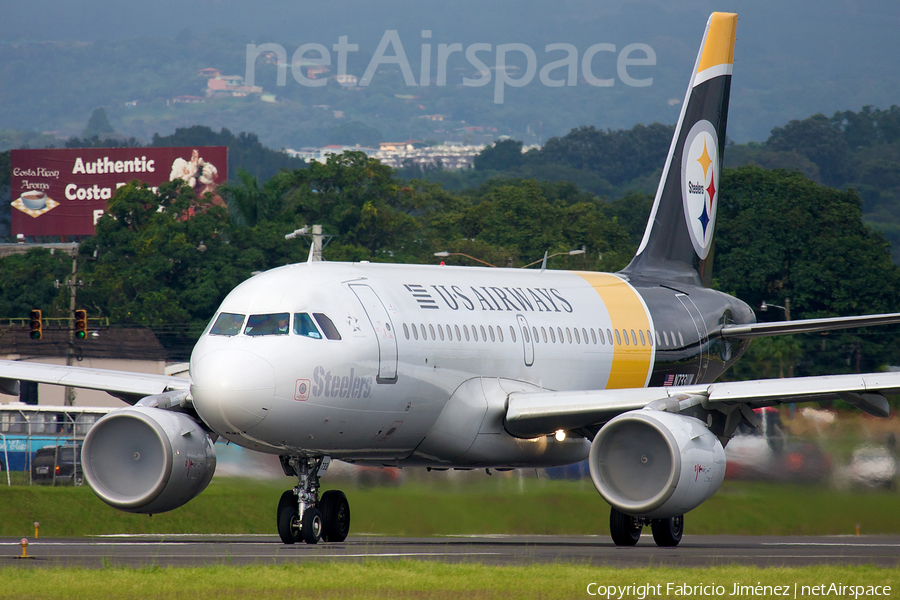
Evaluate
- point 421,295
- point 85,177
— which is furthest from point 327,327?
point 85,177

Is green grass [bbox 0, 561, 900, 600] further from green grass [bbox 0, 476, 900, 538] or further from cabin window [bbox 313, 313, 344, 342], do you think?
green grass [bbox 0, 476, 900, 538]

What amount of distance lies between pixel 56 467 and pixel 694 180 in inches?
817

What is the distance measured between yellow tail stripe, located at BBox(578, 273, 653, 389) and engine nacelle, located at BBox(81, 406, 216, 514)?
926 cm

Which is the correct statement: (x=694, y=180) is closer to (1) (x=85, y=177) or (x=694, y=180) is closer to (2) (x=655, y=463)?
(2) (x=655, y=463)

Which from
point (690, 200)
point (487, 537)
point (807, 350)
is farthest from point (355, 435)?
point (807, 350)

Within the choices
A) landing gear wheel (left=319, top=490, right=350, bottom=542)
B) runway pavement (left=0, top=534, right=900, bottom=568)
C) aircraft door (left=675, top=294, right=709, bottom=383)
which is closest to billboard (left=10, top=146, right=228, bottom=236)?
aircraft door (left=675, top=294, right=709, bottom=383)

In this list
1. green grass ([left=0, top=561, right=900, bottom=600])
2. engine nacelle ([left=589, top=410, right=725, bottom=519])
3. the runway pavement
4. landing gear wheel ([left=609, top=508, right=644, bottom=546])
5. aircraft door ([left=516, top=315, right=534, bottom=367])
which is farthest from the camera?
aircraft door ([left=516, top=315, right=534, bottom=367])

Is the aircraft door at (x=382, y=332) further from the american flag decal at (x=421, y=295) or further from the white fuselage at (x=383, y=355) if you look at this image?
the american flag decal at (x=421, y=295)

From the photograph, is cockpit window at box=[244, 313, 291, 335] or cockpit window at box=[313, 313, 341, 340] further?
cockpit window at box=[313, 313, 341, 340]

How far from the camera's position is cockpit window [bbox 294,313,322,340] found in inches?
704

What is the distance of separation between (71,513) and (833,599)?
68.5 feet

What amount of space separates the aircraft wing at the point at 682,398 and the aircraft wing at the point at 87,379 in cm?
582

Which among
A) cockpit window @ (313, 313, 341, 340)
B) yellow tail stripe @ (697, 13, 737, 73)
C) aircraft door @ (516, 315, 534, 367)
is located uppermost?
yellow tail stripe @ (697, 13, 737, 73)

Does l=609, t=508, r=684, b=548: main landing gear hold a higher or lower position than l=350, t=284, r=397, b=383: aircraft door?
lower
